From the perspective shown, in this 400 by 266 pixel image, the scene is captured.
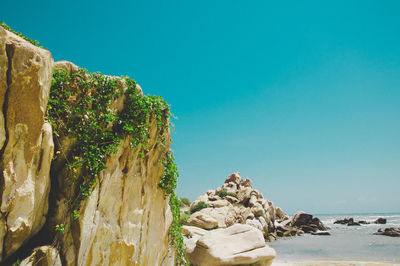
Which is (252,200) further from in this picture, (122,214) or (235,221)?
(122,214)

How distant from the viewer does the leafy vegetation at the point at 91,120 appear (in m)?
5.90

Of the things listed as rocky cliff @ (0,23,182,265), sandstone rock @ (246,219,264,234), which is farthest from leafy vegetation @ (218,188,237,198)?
rocky cliff @ (0,23,182,265)

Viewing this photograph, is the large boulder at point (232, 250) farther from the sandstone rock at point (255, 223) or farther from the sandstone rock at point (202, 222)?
the sandstone rock at point (255, 223)

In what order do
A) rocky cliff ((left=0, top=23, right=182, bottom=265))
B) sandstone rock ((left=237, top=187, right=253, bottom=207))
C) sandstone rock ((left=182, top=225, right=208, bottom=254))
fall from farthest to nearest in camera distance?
sandstone rock ((left=237, top=187, right=253, bottom=207)) → sandstone rock ((left=182, top=225, right=208, bottom=254)) → rocky cliff ((left=0, top=23, right=182, bottom=265))

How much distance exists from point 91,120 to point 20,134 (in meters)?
1.79

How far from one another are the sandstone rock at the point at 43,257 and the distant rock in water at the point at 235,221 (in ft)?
29.7

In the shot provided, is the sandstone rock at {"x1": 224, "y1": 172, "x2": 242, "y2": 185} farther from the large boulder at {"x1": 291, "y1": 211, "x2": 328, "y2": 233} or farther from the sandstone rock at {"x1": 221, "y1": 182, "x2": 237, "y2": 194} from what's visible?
the large boulder at {"x1": 291, "y1": 211, "x2": 328, "y2": 233}

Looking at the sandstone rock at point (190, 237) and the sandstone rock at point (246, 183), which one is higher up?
the sandstone rock at point (246, 183)

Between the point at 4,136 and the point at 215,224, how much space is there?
23.7 metres

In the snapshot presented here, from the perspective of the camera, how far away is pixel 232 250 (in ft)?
43.2

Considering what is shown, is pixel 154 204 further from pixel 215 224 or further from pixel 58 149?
pixel 215 224

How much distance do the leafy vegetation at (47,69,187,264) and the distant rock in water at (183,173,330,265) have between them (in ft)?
27.7

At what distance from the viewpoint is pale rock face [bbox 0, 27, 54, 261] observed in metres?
4.48

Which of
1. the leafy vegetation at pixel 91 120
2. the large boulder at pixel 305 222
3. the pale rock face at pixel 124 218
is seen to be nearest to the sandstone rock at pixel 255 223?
the large boulder at pixel 305 222
